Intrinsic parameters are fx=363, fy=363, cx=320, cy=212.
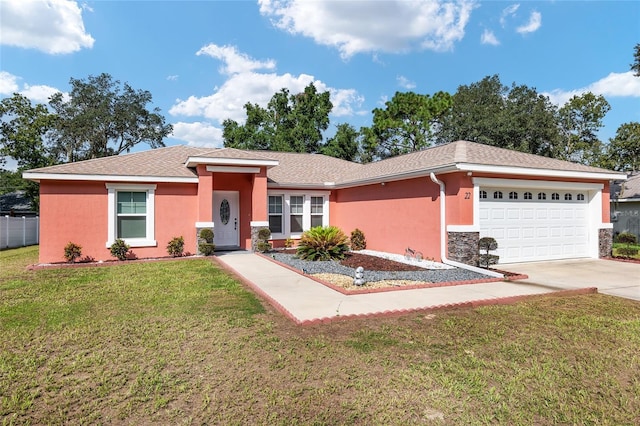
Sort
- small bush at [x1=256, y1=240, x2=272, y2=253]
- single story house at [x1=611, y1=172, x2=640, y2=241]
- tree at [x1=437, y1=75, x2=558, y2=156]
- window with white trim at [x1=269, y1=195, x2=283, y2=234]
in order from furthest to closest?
tree at [x1=437, y1=75, x2=558, y2=156] → single story house at [x1=611, y1=172, x2=640, y2=241] → window with white trim at [x1=269, y1=195, x2=283, y2=234] → small bush at [x1=256, y1=240, x2=272, y2=253]

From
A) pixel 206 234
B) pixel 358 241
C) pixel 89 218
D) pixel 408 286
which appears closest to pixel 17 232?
pixel 89 218

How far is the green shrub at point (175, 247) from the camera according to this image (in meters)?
13.0

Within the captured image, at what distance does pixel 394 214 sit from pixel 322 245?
323 centimetres

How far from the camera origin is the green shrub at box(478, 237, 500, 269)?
10.0 metres

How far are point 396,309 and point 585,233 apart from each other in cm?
1039

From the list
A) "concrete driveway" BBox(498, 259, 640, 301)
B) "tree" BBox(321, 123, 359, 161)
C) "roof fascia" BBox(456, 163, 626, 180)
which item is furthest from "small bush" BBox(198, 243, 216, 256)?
"tree" BBox(321, 123, 359, 161)

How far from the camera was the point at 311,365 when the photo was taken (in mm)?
4023

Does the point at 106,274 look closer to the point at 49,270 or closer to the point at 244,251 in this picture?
the point at 49,270

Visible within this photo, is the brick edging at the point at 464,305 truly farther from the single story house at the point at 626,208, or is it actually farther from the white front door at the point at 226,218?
the single story house at the point at 626,208

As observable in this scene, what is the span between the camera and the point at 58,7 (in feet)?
38.1

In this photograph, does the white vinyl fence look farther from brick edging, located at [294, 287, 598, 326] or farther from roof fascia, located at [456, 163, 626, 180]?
roof fascia, located at [456, 163, 626, 180]

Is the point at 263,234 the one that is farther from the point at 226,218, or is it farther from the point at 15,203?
the point at 15,203

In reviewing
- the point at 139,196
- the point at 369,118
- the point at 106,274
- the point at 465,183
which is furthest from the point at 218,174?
the point at 369,118

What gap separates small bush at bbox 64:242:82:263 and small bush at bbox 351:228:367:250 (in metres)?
9.81
